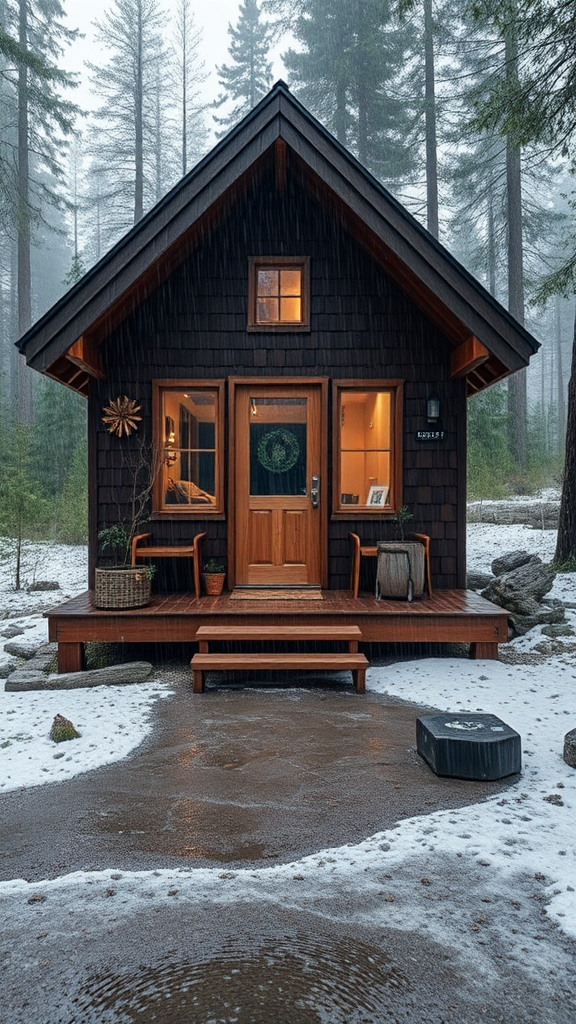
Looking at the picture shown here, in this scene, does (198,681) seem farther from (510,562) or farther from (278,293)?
(510,562)

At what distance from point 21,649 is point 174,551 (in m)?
1.64

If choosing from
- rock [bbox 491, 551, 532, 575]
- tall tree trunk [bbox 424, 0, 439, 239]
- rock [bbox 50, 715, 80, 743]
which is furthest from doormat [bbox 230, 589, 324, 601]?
tall tree trunk [bbox 424, 0, 439, 239]

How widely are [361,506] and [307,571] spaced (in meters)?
0.86

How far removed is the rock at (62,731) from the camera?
3.78 metres

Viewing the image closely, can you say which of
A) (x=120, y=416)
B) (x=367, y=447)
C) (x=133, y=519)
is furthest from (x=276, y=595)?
(x=120, y=416)

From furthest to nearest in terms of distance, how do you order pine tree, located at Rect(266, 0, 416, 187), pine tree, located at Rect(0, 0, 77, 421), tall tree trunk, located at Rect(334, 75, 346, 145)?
1. tall tree trunk, located at Rect(334, 75, 346, 145)
2. pine tree, located at Rect(266, 0, 416, 187)
3. pine tree, located at Rect(0, 0, 77, 421)

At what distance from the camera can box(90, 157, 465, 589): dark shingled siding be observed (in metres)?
6.53

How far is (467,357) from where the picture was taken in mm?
5934

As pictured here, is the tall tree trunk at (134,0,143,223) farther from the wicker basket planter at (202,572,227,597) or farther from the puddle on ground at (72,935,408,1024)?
the puddle on ground at (72,935,408,1024)

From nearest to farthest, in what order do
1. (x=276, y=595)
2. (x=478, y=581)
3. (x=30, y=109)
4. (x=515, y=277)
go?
(x=276, y=595), (x=478, y=581), (x=30, y=109), (x=515, y=277)

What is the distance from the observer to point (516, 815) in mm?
2771

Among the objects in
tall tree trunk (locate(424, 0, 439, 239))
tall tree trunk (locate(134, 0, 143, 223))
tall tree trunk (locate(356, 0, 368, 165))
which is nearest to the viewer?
tall tree trunk (locate(424, 0, 439, 239))

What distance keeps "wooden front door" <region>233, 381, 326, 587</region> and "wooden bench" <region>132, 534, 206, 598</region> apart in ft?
1.54

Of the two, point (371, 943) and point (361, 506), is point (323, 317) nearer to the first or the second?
point (361, 506)
